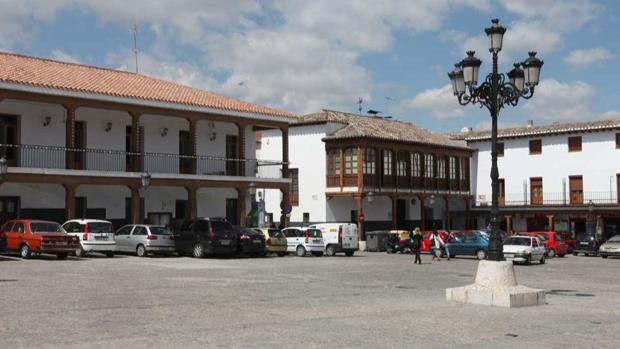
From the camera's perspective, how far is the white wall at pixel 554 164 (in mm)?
51594

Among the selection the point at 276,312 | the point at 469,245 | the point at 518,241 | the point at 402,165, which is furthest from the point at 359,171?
the point at 276,312

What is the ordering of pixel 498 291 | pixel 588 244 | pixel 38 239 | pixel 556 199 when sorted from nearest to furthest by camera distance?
pixel 498 291
pixel 38 239
pixel 588 244
pixel 556 199

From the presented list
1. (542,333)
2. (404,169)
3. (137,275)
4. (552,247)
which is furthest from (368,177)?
(542,333)

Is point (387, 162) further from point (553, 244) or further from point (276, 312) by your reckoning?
point (276, 312)

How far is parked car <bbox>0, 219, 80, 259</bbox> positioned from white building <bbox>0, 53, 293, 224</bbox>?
8.31 ft

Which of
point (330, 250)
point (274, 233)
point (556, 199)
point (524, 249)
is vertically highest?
point (556, 199)

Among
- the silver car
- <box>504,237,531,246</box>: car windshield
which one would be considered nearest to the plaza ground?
the silver car

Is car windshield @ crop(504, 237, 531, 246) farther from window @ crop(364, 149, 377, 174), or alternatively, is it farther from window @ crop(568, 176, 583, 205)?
window @ crop(568, 176, 583, 205)

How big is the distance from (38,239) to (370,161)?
81.1ft

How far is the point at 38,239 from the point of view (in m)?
26.3

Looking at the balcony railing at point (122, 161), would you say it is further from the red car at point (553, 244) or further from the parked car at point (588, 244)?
the parked car at point (588, 244)

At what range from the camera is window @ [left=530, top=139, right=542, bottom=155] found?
5481 centimetres

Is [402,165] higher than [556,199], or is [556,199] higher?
[402,165]

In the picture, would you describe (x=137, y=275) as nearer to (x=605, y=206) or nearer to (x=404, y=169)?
(x=404, y=169)
